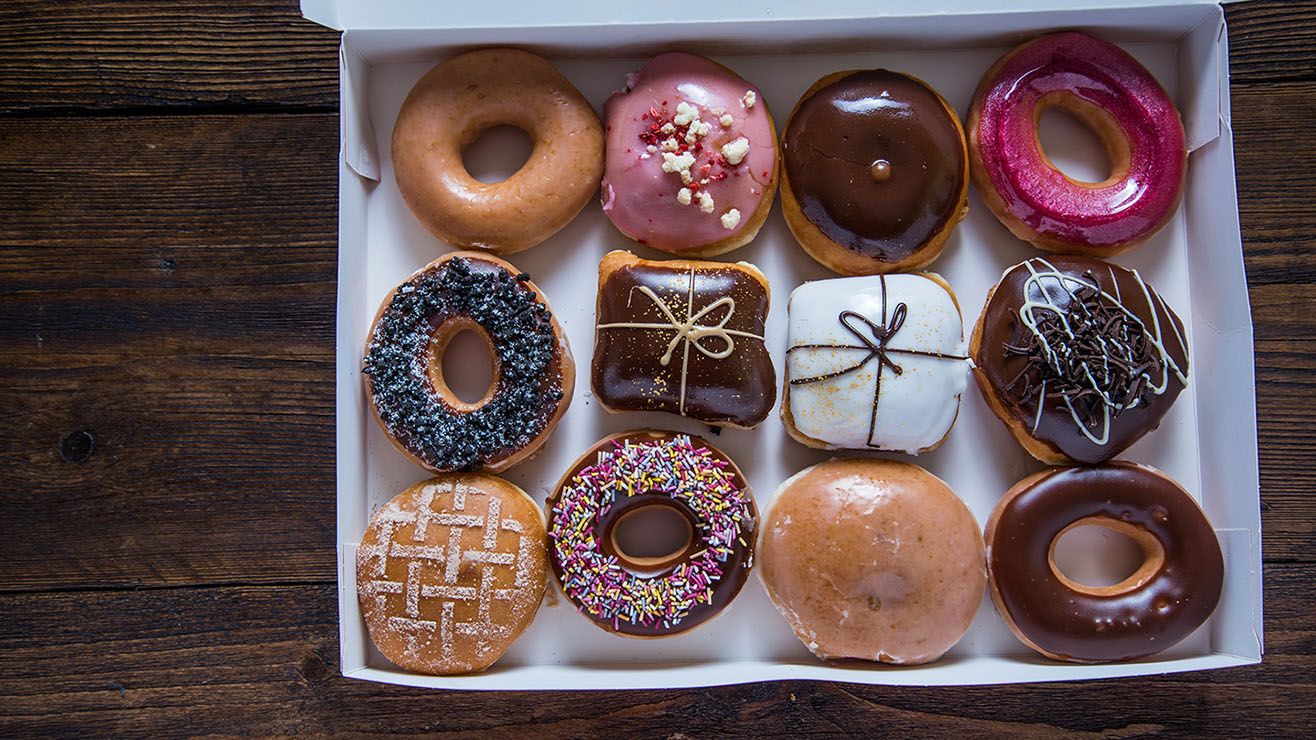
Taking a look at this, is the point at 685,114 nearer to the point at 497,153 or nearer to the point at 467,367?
the point at 497,153

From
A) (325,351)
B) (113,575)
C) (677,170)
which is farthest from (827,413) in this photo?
(113,575)

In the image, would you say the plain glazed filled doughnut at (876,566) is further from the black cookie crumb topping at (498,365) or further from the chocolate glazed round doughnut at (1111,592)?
the black cookie crumb topping at (498,365)

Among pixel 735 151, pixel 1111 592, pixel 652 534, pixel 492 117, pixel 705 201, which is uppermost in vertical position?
pixel 492 117

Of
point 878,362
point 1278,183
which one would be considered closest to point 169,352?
point 878,362

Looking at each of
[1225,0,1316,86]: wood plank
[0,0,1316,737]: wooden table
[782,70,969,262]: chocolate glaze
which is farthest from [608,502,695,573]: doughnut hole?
[1225,0,1316,86]: wood plank

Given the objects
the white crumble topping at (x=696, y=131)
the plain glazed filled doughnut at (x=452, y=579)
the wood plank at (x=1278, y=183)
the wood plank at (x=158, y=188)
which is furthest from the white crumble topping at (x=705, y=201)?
the wood plank at (x=1278, y=183)

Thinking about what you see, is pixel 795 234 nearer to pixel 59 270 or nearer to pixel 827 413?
pixel 827 413
